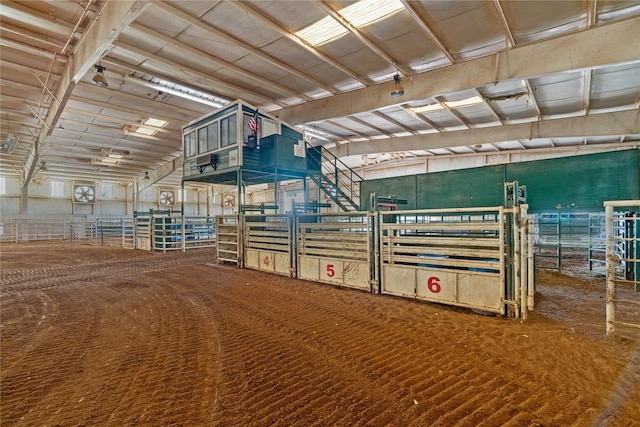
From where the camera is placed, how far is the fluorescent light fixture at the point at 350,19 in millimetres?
5504

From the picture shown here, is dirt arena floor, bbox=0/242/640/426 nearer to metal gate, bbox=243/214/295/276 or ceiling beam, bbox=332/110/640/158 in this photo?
metal gate, bbox=243/214/295/276

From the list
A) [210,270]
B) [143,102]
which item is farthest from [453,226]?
[143,102]

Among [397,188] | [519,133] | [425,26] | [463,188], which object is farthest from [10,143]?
[519,133]

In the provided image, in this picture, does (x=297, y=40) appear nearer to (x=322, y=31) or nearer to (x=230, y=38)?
(x=322, y=31)

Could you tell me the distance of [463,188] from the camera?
8422mm

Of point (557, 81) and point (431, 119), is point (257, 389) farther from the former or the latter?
point (431, 119)

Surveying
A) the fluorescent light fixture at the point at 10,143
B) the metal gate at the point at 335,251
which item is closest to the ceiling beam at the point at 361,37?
the metal gate at the point at 335,251

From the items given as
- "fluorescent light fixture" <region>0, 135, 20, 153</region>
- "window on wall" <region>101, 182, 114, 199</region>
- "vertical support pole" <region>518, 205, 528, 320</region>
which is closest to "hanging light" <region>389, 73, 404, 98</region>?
"vertical support pole" <region>518, 205, 528, 320</region>

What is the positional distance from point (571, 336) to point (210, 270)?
7.65 m

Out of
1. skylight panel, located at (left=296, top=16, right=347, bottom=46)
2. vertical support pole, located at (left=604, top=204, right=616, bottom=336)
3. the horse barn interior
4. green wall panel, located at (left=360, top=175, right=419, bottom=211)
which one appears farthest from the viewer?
green wall panel, located at (left=360, top=175, right=419, bottom=211)

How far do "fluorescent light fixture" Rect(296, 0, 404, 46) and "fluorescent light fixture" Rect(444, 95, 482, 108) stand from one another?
4.81m

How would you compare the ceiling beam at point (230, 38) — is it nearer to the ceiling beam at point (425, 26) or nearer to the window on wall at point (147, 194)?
the ceiling beam at point (425, 26)

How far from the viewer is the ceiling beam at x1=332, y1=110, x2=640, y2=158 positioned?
942 centimetres

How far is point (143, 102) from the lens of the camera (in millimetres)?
10367
